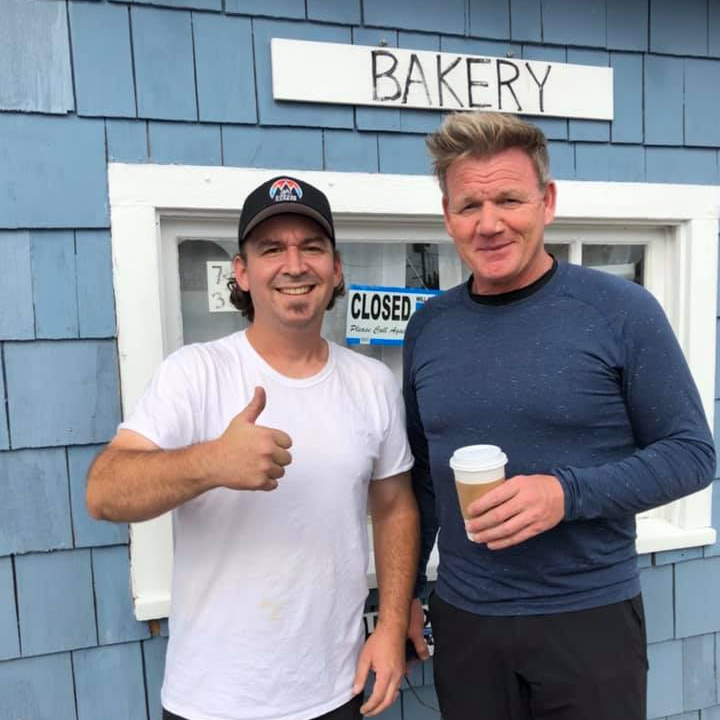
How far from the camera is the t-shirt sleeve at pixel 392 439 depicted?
5.26 feet

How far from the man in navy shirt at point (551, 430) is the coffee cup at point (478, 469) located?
136 millimetres

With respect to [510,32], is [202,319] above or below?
below

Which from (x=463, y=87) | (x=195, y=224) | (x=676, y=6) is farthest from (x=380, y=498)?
(x=676, y=6)

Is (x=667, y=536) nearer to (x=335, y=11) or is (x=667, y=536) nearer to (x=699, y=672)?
(x=699, y=672)

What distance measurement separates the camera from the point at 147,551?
1.92 m

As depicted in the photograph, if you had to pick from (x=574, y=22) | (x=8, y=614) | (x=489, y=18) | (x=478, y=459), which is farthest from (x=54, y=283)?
(x=574, y=22)

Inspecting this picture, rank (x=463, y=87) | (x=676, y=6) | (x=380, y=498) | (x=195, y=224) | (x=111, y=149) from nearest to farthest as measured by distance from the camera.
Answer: (x=380, y=498) → (x=111, y=149) → (x=195, y=224) → (x=463, y=87) → (x=676, y=6)

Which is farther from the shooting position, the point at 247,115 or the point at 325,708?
the point at 247,115

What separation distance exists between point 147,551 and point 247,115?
4.52ft

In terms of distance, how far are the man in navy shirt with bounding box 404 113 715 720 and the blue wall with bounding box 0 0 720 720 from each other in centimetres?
75

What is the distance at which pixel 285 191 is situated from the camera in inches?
59.5

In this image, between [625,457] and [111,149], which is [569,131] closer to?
[625,457]

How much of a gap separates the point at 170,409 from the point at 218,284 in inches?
32.5

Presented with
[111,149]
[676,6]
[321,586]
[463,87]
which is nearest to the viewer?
[321,586]
